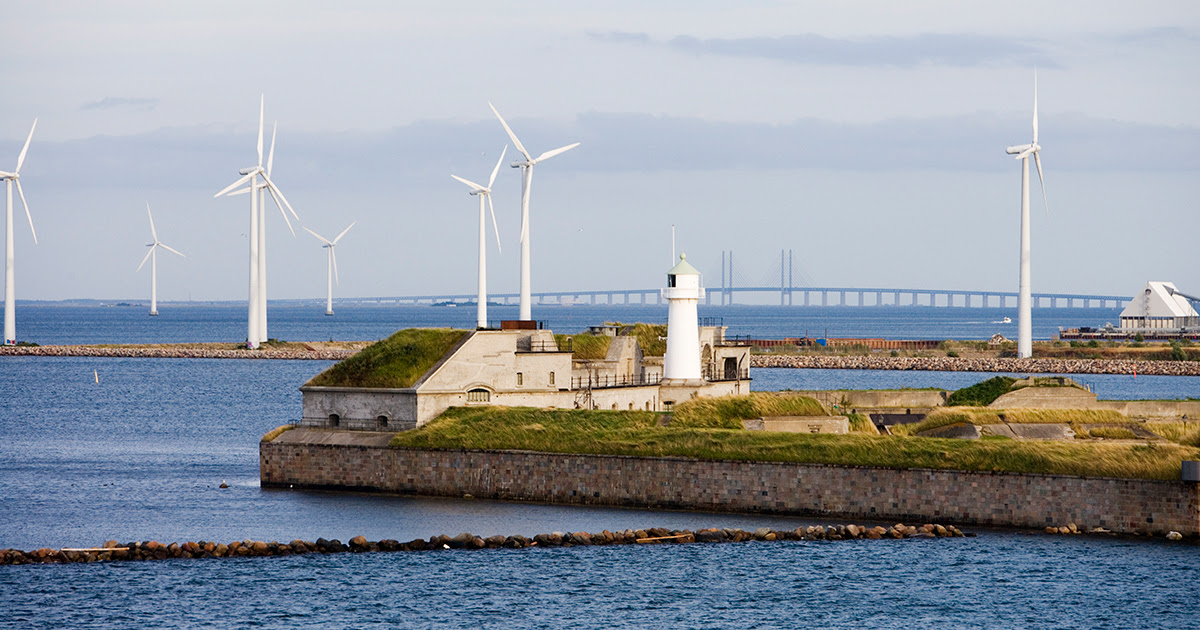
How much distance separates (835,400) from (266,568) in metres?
31.0

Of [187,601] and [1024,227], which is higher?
[1024,227]

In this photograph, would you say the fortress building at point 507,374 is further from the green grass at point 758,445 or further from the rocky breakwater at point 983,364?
the rocky breakwater at point 983,364

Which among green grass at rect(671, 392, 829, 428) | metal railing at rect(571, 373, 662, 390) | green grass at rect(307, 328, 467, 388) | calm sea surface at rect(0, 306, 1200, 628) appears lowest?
calm sea surface at rect(0, 306, 1200, 628)

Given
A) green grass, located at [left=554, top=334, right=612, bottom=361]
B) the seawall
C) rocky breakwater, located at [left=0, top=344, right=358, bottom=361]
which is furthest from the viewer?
rocky breakwater, located at [left=0, top=344, right=358, bottom=361]

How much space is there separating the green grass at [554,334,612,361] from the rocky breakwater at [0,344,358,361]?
297ft

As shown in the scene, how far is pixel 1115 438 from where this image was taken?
173ft

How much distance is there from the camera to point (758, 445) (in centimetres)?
4872

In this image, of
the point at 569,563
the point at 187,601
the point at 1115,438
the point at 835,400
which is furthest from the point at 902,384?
the point at 187,601

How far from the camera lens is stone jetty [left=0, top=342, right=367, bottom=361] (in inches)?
6083

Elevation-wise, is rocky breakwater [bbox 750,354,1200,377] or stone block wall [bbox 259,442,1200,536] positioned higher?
Result: rocky breakwater [bbox 750,354,1200,377]

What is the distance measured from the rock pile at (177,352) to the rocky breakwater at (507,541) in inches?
4341

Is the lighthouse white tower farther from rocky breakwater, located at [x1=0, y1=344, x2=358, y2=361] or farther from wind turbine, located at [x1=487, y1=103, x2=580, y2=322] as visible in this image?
rocky breakwater, located at [x1=0, y1=344, x2=358, y2=361]

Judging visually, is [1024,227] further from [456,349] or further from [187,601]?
[187,601]

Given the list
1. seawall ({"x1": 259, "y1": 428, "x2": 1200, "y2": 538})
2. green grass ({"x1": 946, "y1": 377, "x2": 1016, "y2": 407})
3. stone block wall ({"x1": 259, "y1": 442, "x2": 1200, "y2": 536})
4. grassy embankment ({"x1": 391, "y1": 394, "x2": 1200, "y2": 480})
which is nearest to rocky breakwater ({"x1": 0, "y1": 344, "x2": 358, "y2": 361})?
green grass ({"x1": 946, "y1": 377, "x2": 1016, "y2": 407})
